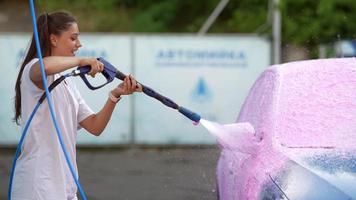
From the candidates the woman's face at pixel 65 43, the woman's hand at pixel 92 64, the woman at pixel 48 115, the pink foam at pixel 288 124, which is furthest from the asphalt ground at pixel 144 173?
the woman's hand at pixel 92 64

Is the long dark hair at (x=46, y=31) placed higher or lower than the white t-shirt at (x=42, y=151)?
higher

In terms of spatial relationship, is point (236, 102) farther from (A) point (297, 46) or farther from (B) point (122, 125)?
(A) point (297, 46)

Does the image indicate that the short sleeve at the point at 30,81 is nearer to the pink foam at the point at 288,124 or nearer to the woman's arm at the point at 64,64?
the woman's arm at the point at 64,64

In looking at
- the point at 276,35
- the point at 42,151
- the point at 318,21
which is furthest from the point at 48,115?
the point at 318,21

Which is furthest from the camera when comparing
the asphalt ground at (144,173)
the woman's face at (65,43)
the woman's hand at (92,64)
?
the asphalt ground at (144,173)

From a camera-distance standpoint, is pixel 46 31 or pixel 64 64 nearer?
pixel 64 64

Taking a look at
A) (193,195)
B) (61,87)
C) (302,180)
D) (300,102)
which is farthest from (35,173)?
(193,195)

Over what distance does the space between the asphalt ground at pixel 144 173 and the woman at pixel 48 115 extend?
2.31 meters

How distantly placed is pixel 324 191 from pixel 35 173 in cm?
155

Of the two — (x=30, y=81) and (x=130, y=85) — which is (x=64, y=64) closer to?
(x=30, y=81)

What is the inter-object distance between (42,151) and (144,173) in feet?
23.9

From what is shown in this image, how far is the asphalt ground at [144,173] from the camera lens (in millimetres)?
7324

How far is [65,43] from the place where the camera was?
458cm

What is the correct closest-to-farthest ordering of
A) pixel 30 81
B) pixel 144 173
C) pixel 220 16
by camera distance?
pixel 30 81, pixel 144 173, pixel 220 16
